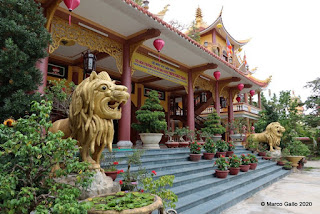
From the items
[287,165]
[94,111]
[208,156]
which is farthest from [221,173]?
[287,165]

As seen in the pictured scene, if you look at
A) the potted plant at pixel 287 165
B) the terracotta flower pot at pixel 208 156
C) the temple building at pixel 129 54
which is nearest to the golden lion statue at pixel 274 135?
the potted plant at pixel 287 165

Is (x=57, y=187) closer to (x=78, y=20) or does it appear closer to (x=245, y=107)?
(x=78, y=20)

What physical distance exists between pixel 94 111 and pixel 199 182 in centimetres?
307

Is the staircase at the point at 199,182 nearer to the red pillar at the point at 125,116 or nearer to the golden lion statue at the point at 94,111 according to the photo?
the red pillar at the point at 125,116

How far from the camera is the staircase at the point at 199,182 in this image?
367 cm

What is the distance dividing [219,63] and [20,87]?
23.0ft

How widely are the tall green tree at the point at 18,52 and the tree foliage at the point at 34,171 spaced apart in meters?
1.27

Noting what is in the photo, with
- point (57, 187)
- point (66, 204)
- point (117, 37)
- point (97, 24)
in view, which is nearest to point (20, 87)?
point (57, 187)

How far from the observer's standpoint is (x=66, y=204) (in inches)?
57.7

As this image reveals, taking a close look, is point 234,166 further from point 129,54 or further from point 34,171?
point 34,171

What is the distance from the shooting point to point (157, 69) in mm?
7852

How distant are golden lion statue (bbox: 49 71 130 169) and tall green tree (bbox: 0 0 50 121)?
0.89m

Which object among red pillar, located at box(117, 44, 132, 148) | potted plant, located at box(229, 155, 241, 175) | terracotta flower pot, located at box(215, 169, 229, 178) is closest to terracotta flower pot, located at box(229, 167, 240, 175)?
potted plant, located at box(229, 155, 241, 175)

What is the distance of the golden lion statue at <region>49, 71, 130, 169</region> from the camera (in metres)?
2.63
